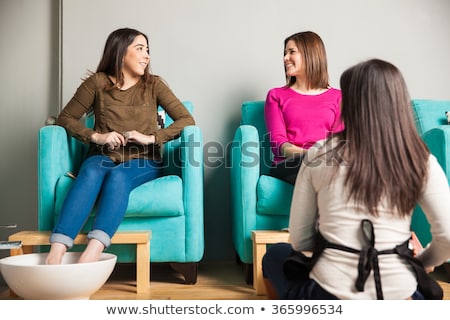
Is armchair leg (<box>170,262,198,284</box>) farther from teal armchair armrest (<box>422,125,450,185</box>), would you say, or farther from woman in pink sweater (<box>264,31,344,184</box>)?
teal armchair armrest (<box>422,125,450,185</box>)

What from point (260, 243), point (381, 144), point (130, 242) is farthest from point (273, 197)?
point (381, 144)

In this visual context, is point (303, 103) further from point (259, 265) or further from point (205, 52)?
point (259, 265)

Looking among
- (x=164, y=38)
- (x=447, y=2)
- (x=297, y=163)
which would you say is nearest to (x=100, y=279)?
(x=297, y=163)

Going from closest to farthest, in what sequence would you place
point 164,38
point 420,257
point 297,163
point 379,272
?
point 379,272 → point 420,257 → point 297,163 → point 164,38

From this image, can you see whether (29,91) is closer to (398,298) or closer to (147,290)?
(147,290)

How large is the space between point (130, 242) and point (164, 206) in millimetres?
202

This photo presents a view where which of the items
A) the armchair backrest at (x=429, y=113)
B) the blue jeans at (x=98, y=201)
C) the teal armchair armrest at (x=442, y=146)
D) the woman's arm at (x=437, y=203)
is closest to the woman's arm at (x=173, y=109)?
the blue jeans at (x=98, y=201)

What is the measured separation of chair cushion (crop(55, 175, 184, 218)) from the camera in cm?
202

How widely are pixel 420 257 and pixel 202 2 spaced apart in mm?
2149

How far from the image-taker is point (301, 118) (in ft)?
8.02

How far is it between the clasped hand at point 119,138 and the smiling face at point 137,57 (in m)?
0.33

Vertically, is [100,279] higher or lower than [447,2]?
lower

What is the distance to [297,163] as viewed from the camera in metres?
2.13

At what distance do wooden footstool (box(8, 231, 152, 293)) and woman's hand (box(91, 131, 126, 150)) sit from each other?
39cm
